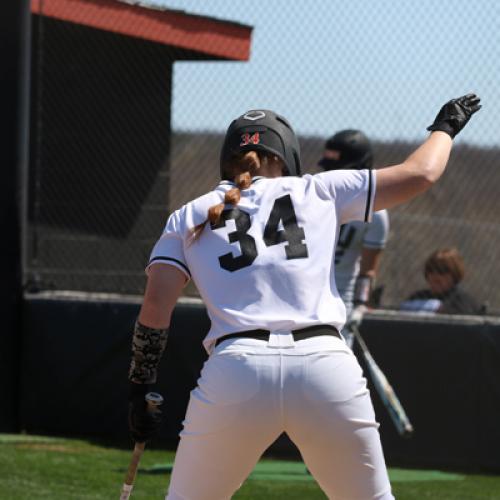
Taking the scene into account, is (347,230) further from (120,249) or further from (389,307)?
(120,249)

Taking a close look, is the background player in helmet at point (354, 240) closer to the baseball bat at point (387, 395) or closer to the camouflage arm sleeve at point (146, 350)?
the baseball bat at point (387, 395)

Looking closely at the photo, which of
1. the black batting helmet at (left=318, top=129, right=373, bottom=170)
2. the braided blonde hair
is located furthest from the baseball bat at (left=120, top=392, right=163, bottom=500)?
the black batting helmet at (left=318, top=129, right=373, bottom=170)

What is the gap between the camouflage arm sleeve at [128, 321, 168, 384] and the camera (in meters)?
3.91

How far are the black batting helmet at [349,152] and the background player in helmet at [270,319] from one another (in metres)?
3.89

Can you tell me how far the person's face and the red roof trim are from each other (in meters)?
2.62

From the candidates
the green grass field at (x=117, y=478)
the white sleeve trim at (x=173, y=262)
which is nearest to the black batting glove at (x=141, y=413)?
the white sleeve trim at (x=173, y=262)

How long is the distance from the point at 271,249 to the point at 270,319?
8.5 inches

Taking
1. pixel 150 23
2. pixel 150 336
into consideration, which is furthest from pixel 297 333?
pixel 150 23

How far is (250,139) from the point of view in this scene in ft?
13.0

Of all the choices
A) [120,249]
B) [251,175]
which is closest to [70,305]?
[120,249]

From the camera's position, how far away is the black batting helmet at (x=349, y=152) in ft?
25.8

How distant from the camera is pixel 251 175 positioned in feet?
12.9

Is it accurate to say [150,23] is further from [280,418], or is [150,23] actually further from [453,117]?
[280,418]

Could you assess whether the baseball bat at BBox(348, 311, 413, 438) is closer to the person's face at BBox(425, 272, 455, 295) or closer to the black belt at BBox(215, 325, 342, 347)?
the person's face at BBox(425, 272, 455, 295)
